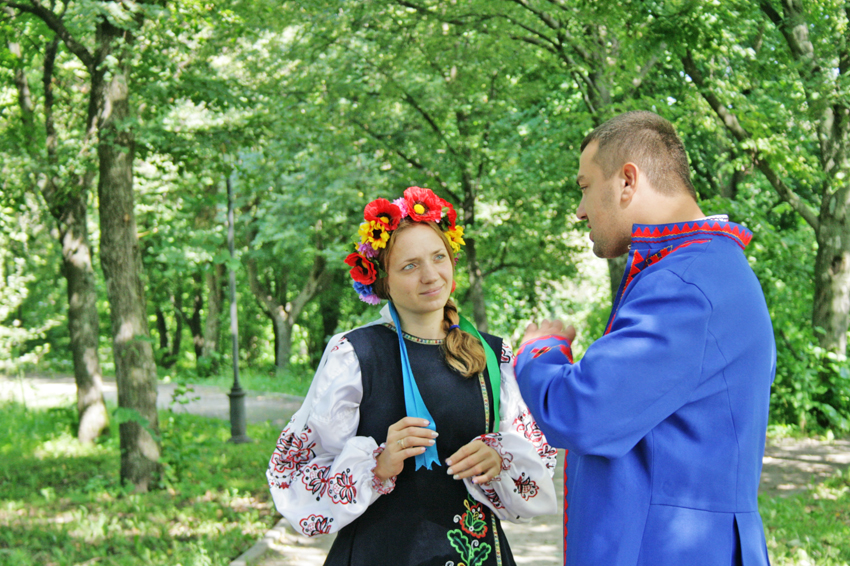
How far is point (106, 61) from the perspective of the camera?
630 centimetres

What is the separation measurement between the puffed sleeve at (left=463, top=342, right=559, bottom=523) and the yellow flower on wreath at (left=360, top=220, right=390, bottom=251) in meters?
0.71

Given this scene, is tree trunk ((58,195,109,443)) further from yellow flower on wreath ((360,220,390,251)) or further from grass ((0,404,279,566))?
yellow flower on wreath ((360,220,390,251))

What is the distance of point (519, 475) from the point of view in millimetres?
2254

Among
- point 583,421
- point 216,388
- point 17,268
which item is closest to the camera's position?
point 583,421

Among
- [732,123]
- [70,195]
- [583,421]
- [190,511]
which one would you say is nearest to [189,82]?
[70,195]

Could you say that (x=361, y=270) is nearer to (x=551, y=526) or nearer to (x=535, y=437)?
(x=535, y=437)

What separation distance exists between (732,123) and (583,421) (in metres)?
7.25

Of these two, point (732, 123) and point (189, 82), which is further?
point (732, 123)

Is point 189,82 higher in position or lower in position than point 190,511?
higher

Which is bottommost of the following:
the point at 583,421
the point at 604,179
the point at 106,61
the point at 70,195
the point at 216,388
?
the point at 216,388

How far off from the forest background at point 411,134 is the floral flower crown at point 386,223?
0.91 feet

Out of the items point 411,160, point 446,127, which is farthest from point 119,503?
point 446,127

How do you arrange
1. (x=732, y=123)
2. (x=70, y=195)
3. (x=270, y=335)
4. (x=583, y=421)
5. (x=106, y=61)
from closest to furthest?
(x=583, y=421) → (x=106, y=61) → (x=732, y=123) → (x=70, y=195) → (x=270, y=335)

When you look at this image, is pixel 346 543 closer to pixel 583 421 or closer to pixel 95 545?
pixel 583 421
